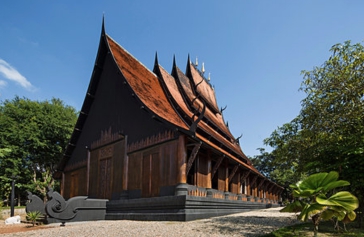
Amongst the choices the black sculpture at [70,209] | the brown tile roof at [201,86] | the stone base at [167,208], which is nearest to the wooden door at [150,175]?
the stone base at [167,208]

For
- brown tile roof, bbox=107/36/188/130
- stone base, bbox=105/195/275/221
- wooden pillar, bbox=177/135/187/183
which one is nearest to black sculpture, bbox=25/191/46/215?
stone base, bbox=105/195/275/221

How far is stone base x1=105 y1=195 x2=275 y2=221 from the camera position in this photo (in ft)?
32.3

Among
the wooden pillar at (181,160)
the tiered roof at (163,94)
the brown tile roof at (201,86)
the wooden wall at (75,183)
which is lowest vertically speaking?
the wooden wall at (75,183)

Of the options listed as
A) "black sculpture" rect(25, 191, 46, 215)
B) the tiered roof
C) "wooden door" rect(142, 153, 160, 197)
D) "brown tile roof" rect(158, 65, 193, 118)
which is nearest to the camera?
"wooden door" rect(142, 153, 160, 197)

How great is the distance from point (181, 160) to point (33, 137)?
2192cm

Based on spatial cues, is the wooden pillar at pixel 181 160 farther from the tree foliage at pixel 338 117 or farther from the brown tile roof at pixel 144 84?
the tree foliage at pixel 338 117

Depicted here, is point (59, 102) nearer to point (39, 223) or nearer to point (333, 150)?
point (39, 223)

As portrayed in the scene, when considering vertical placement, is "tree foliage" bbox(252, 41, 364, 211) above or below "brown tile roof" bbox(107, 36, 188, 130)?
→ below

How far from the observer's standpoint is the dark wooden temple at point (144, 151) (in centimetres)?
1060

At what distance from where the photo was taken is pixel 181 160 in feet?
34.0

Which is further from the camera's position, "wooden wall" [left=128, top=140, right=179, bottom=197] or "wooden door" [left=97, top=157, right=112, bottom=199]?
"wooden door" [left=97, top=157, right=112, bottom=199]

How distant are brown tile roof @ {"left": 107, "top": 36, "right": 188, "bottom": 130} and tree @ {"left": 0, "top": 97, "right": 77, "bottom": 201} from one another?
16.2 m

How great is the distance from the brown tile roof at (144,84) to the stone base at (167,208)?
123 inches

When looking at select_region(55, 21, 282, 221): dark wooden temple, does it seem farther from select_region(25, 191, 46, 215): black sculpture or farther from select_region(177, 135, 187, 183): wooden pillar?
select_region(25, 191, 46, 215): black sculpture
